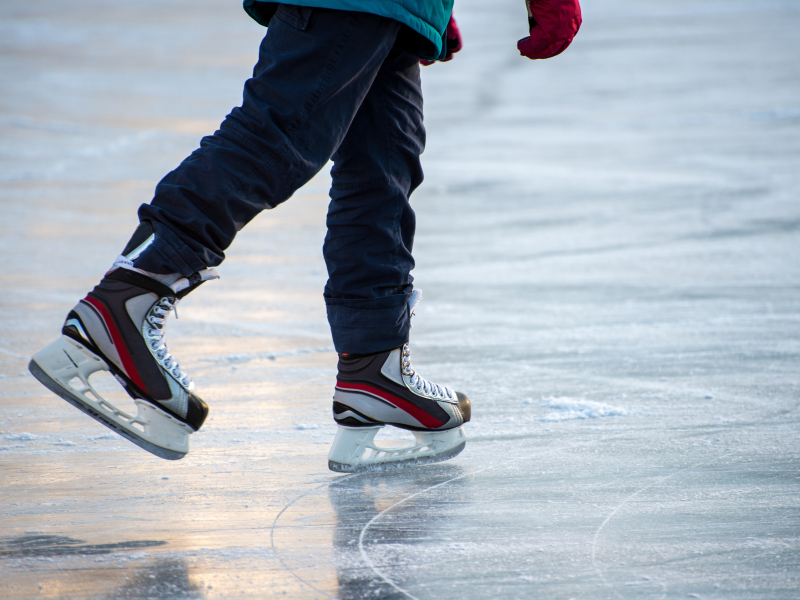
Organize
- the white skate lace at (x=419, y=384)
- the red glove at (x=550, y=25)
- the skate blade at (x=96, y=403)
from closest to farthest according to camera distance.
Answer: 1. the skate blade at (x=96, y=403)
2. the red glove at (x=550, y=25)
3. the white skate lace at (x=419, y=384)

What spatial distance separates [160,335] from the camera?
1.70 meters

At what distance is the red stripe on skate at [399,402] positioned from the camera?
1.94 meters

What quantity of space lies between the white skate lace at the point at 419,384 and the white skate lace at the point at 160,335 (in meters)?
0.50

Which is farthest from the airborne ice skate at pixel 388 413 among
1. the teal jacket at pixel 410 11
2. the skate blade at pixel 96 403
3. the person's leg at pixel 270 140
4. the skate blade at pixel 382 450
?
the teal jacket at pixel 410 11

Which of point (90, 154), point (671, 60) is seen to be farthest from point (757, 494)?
point (671, 60)

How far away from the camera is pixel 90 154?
6539 millimetres

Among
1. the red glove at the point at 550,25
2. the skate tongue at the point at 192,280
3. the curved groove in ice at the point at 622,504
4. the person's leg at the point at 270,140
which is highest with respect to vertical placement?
the red glove at the point at 550,25

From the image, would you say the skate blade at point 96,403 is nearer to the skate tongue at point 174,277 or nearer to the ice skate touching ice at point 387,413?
the skate tongue at point 174,277

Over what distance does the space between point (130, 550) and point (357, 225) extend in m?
0.81

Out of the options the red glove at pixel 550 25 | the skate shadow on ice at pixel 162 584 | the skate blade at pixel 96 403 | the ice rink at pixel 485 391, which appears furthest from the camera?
the red glove at pixel 550 25

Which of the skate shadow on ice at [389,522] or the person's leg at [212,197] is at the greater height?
the person's leg at [212,197]

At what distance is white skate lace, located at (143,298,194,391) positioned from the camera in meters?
1.67

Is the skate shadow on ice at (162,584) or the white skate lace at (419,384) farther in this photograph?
the white skate lace at (419,384)

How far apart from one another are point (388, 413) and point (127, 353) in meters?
0.60
